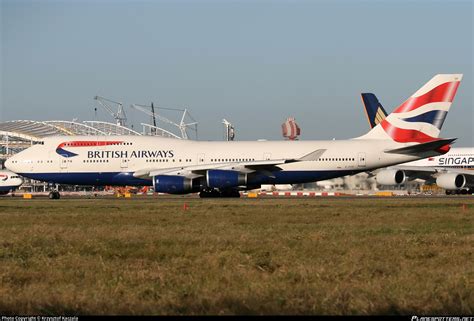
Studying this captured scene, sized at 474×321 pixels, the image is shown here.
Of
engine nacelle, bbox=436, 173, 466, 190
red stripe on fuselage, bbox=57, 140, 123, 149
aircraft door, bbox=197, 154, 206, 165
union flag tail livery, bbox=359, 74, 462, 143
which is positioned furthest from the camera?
engine nacelle, bbox=436, 173, 466, 190

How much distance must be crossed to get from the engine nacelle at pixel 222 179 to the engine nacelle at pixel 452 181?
69.2 feet

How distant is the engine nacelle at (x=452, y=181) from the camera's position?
214 ft

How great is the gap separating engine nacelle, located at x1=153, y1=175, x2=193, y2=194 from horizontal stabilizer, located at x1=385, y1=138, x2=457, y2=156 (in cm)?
1404

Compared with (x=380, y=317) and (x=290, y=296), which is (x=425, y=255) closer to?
(x=290, y=296)

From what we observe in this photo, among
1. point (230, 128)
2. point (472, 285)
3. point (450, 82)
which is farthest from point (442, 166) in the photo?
point (230, 128)

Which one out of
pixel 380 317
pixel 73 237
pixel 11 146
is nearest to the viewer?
pixel 380 317

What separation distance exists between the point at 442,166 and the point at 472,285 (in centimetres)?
6206

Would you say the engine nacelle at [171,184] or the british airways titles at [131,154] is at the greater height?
the british airways titles at [131,154]

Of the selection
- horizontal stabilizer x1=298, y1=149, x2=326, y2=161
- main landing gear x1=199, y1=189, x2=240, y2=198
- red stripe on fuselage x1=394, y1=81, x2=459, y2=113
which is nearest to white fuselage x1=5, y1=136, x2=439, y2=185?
horizontal stabilizer x1=298, y1=149, x2=326, y2=161

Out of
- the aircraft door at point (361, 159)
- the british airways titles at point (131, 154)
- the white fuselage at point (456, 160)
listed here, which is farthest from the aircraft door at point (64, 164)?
the white fuselage at point (456, 160)

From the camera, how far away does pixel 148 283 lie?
1238 cm

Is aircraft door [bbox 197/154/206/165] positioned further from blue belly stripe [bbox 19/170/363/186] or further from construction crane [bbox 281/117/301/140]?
construction crane [bbox 281/117/301/140]

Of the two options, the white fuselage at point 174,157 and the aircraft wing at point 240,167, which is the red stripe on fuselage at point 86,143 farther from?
the aircraft wing at point 240,167

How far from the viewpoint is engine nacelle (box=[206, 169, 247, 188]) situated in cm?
5222
